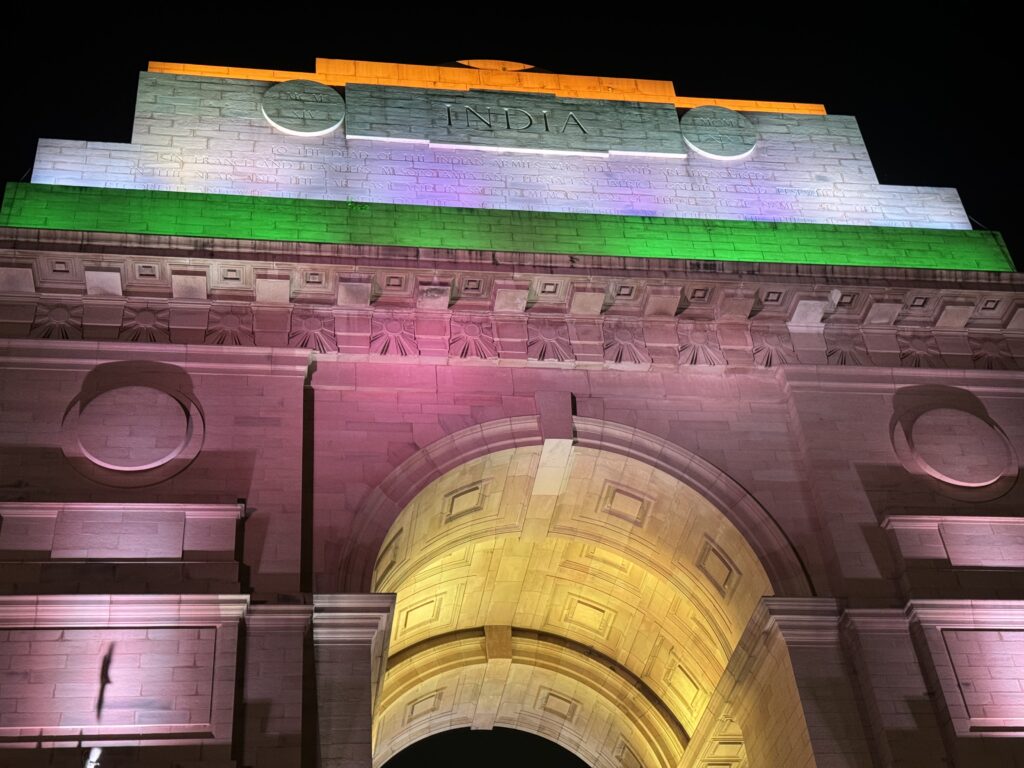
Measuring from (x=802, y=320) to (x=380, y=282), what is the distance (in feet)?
23.3

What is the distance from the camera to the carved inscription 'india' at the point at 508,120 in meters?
24.1

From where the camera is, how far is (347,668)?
16.8m

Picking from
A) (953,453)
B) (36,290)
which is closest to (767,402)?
(953,453)

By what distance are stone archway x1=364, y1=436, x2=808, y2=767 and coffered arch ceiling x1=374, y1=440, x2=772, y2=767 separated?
0.11 ft

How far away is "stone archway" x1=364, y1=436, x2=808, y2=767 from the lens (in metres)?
19.9

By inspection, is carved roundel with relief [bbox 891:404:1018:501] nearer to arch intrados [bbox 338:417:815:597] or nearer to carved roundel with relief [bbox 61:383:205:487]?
arch intrados [bbox 338:417:815:597]

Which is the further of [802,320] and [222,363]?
[802,320]

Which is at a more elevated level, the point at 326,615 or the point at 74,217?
the point at 74,217

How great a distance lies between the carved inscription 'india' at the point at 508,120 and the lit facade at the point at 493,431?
8cm

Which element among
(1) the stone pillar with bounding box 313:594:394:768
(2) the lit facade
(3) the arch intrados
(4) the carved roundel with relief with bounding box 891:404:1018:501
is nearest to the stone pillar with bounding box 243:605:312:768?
(2) the lit facade

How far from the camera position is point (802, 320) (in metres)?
21.5

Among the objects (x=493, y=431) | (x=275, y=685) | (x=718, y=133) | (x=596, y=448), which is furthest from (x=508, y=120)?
(x=275, y=685)

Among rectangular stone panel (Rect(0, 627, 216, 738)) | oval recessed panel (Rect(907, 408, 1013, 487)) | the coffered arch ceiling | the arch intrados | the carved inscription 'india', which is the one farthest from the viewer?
the carved inscription 'india'

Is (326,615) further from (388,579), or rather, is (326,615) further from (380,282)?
(380,282)
